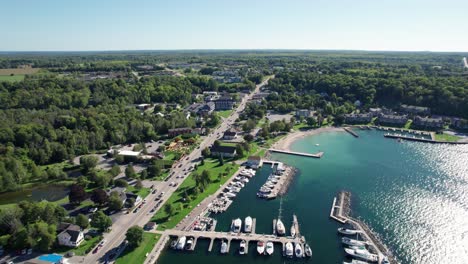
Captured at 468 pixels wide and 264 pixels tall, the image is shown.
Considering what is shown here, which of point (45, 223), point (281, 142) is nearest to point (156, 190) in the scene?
point (45, 223)

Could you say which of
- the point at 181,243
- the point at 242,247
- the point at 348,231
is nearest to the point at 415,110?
the point at 348,231

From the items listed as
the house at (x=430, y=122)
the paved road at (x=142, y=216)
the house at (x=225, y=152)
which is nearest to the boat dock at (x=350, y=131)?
the house at (x=430, y=122)

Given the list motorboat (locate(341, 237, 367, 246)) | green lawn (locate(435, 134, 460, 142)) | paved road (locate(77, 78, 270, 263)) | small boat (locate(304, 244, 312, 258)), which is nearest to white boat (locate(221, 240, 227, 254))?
small boat (locate(304, 244, 312, 258))

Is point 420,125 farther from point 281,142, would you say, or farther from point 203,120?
point 203,120

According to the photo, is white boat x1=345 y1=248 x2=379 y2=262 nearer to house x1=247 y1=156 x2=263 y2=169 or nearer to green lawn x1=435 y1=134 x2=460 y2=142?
house x1=247 y1=156 x2=263 y2=169

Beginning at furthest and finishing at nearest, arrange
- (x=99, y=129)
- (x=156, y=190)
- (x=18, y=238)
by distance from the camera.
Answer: (x=99, y=129)
(x=156, y=190)
(x=18, y=238)

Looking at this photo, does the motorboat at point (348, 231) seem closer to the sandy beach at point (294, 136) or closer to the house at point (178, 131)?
the sandy beach at point (294, 136)
